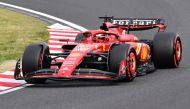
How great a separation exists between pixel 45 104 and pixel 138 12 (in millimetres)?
14337

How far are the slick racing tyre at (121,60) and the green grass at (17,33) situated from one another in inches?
168

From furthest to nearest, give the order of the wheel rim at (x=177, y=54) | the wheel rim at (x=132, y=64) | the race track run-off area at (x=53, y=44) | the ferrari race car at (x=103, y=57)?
the wheel rim at (x=177, y=54) < the race track run-off area at (x=53, y=44) < the wheel rim at (x=132, y=64) < the ferrari race car at (x=103, y=57)

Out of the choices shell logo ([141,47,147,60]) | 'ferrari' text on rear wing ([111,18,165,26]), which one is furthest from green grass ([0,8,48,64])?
shell logo ([141,47,147,60])

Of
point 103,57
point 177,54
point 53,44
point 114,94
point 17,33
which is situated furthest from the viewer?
point 17,33

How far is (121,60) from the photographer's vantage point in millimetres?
12602

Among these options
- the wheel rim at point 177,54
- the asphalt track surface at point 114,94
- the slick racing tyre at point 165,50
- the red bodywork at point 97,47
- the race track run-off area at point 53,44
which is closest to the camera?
the asphalt track surface at point 114,94

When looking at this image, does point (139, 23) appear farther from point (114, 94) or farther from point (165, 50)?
point (114, 94)

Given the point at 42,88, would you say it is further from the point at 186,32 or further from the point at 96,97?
the point at 186,32

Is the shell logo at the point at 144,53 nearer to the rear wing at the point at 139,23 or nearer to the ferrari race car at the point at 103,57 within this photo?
the ferrari race car at the point at 103,57

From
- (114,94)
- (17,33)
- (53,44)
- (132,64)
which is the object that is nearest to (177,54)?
(132,64)

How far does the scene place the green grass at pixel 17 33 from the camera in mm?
17328

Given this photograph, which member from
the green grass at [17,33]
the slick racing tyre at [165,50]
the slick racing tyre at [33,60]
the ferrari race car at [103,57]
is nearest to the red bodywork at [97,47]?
the ferrari race car at [103,57]

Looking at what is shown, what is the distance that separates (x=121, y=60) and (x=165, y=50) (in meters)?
2.20

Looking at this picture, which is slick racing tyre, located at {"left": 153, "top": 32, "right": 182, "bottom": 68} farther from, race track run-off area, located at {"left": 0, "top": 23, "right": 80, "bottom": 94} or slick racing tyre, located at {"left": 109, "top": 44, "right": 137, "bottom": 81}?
race track run-off area, located at {"left": 0, "top": 23, "right": 80, "bottom": 94}
